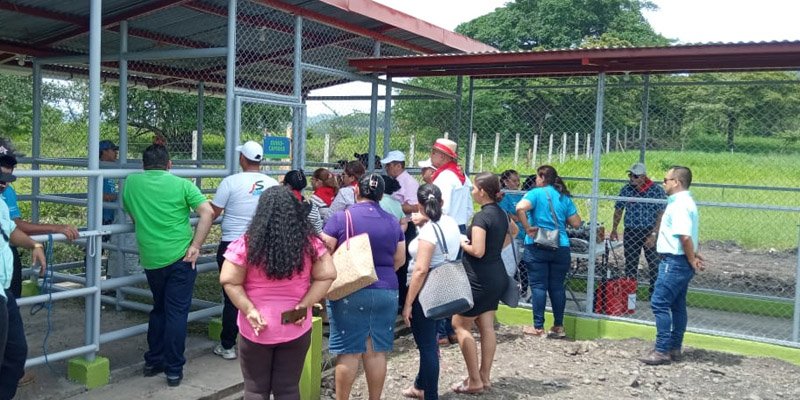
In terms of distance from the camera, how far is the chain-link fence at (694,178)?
26.8ft

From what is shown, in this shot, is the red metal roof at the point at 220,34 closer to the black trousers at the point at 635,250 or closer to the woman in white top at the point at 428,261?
the woman in white top at the point at 428,261

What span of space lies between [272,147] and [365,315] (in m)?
2.37

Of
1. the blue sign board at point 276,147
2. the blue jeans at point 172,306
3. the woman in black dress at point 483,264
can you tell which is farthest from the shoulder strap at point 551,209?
the blue jeans at point 172,306

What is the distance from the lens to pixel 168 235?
495 centimetres

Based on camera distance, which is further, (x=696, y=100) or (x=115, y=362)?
(x=696, y=100)

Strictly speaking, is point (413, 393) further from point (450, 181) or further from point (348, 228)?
point (450, 181)

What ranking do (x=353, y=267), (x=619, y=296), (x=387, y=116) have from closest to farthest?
(x=353, y=267), (x=619, y=296), (x=387, y=116)

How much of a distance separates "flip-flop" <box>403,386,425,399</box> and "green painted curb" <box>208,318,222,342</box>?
1779 mm

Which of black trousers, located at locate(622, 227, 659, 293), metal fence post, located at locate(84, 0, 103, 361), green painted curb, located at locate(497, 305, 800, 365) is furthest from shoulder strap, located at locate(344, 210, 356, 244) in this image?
black trousers, located at locate(622, 227, 659, 293)

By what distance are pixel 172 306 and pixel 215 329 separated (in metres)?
1.17

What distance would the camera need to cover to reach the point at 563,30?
49000mm

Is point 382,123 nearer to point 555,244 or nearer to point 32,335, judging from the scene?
point 555,244

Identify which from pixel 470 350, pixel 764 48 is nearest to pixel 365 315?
pixel 470 350

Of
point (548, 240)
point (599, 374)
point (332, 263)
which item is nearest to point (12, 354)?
point (332, 263)
